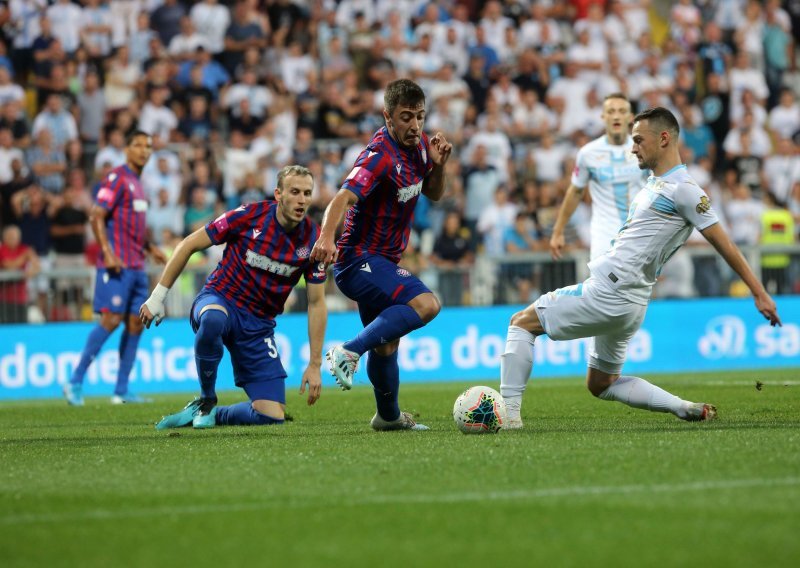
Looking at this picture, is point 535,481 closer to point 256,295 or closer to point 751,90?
point 256,295

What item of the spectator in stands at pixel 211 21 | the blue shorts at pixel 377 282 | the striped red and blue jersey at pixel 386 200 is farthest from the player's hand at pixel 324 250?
the spectator in stands at pixel 211 21

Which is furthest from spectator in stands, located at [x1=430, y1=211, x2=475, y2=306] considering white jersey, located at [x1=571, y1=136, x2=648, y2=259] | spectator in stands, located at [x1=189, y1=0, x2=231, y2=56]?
white jersey, located at [x1=571, y1=136, x2=648, y2=259]

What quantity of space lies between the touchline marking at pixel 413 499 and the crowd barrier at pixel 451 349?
1066 centimetres

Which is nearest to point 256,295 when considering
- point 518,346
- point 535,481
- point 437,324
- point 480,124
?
point 518,346

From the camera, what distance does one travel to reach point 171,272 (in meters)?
9.05

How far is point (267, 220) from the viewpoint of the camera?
9586mm

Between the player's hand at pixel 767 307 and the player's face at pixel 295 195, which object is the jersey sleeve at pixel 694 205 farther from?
the player's face at pixel 295 195

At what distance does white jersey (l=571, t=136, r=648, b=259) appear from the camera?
36.4 feet

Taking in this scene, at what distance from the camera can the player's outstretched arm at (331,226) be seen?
793 cm

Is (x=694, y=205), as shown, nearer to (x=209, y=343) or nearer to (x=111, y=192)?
(x=209, y=343)

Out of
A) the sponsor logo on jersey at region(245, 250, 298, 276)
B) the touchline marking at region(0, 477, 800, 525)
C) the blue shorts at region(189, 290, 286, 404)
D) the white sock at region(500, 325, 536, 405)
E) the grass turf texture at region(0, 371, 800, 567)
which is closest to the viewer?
the grass turf texture at region(0, 371, 800, 567)

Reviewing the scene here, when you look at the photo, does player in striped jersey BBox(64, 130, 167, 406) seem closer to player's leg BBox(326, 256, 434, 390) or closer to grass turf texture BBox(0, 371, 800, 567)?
grass turf texture BBox(0, 371, 800, 567)

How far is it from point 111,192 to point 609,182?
18.0 feet

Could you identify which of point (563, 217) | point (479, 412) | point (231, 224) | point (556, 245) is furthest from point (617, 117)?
point (479, 412)
